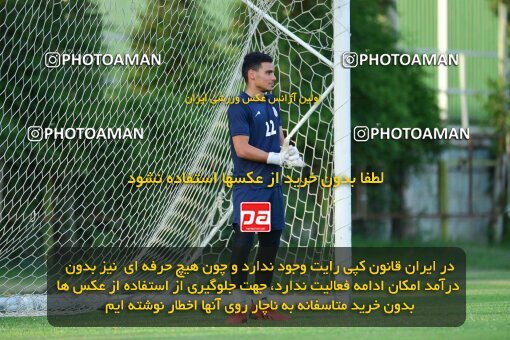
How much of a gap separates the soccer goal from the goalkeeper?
3.35ft

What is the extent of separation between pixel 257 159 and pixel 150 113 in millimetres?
5538

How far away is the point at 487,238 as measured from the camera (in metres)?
24.1

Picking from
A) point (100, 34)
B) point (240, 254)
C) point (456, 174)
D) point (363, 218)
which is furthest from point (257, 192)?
point (456, 174)

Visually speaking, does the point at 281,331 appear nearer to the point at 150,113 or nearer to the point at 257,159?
the point at 257,159

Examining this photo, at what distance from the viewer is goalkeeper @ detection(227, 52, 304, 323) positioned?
7.61 meters

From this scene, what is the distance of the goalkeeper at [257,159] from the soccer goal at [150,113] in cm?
102

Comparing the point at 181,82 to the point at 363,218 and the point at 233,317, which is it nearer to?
the point at 233,317

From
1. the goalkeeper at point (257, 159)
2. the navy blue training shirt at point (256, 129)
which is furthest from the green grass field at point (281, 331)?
the navy blue training shirt at point (256, 129)

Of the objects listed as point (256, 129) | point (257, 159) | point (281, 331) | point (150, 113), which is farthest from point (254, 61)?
point (150, 113)

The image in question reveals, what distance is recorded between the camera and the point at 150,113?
13008 millimetres

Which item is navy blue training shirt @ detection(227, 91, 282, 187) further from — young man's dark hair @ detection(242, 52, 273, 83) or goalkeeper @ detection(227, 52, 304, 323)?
young man's dark hair @ detection(242, 52, 273, 83)

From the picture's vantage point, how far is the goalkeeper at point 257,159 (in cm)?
761

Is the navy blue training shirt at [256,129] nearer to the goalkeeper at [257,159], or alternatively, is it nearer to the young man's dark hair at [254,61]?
the goalkeeper at [257,159]

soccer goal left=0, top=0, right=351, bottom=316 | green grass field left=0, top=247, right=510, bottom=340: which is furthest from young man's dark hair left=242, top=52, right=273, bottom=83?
green grass field left=0, top=247, right=510, bottom=340
